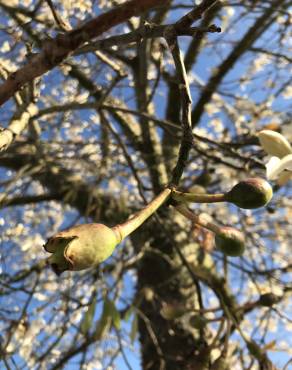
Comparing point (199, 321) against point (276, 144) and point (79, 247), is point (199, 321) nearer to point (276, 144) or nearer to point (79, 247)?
point (276, 144)

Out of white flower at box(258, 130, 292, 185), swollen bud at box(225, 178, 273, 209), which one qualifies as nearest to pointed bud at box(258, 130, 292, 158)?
white flower at box(258, 130, 292, 185)

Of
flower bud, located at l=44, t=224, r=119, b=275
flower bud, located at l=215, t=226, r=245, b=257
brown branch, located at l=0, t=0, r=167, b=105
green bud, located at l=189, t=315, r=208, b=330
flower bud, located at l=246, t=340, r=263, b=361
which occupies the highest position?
green bud, located at l=189, t=315, r=208, b=330

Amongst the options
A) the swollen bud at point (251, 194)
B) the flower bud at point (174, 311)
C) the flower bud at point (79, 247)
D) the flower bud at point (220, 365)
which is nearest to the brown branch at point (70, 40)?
the flower bud at point (79, 247)

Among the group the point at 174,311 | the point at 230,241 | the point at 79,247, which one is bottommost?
the point at 79,247

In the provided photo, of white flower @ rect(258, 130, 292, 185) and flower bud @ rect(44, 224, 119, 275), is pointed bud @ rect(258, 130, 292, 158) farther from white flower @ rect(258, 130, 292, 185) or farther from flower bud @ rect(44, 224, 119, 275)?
flower bud @ rect(44, 224, 119, 275)

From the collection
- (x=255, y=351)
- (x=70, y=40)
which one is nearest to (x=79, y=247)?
(x=70, y=40)

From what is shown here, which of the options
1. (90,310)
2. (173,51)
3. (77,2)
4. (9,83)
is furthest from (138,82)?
(9,83)

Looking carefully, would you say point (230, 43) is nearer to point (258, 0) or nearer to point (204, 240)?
point (258, 0)
